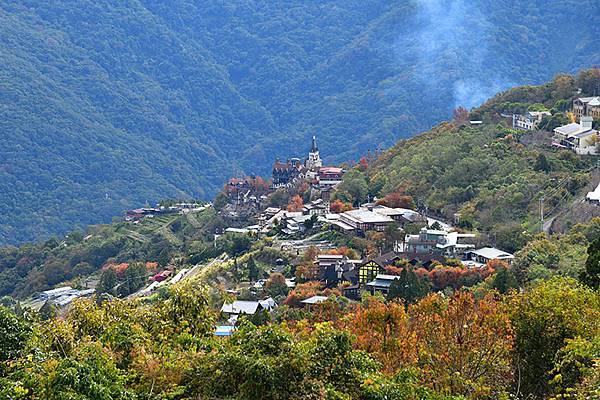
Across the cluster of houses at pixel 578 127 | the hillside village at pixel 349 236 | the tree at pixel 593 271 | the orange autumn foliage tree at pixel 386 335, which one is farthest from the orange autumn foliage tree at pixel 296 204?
the orange autumn foliage tree at pixel 386 335

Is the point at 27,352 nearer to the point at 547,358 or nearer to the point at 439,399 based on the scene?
the point at 439,399

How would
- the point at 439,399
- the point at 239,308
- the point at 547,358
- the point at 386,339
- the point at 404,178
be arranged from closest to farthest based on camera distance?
the point at 439,399 < the point at 547,358 < the point at 386,339 < the point at 239,308 < the point at 404,178

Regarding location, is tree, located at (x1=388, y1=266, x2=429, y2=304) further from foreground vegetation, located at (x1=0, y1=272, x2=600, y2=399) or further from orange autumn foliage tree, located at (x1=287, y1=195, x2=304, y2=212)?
orange autumn foliage tree, located at (x1=287, y1=195, x2=304, y2=212)

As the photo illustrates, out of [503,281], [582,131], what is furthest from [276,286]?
[582,131]

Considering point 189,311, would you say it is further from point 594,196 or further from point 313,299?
→ point 594,196

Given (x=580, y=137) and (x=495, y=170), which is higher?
(x=580, y=137)

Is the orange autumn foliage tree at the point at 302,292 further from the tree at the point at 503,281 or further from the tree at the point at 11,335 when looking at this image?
the tree at the point at 11,335

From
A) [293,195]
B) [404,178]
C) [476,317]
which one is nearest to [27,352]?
[476,317]

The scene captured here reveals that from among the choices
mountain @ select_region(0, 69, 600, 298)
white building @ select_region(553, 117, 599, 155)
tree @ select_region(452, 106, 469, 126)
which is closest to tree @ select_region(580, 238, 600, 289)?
mountain @ select_region(0, 69, 600, 298)
